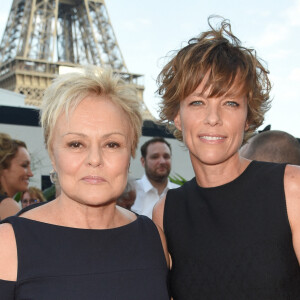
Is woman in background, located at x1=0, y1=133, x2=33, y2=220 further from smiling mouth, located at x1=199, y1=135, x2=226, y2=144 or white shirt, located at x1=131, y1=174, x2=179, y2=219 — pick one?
smiling mouth, located at x1=199, y1=135, x2=226, y2=144

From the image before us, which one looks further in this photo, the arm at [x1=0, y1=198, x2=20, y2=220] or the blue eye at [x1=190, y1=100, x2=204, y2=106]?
the arm at [x1=0, y1=198, x2=20, y2=220]

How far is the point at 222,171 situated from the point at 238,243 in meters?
0.44

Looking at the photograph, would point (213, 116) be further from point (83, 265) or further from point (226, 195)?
point (83, 265)

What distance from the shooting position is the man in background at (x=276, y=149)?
12.0ft

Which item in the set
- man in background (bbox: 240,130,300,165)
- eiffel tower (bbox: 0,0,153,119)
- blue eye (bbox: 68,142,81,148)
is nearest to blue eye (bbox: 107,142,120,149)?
blue eye (bbox: 68,142,81,148)

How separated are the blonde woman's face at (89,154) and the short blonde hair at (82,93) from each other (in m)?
0.04

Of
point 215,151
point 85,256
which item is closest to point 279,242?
point 215,151

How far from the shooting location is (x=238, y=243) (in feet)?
8.62

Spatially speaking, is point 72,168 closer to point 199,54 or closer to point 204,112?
point 204,112

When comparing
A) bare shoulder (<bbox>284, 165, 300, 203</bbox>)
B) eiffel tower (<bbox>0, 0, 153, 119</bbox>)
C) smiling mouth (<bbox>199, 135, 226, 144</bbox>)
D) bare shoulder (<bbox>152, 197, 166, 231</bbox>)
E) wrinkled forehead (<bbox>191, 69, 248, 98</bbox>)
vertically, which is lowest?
bare shoulder (<bbox>152, 197, 166, 231</bbox>)

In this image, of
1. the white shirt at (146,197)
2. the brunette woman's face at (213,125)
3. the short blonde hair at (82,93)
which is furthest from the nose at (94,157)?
the white shirt at (146,197)

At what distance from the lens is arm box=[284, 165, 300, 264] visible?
8.21 ft

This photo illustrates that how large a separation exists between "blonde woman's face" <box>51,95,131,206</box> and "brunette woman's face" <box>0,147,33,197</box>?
318 cm

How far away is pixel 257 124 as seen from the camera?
10.3 feet
